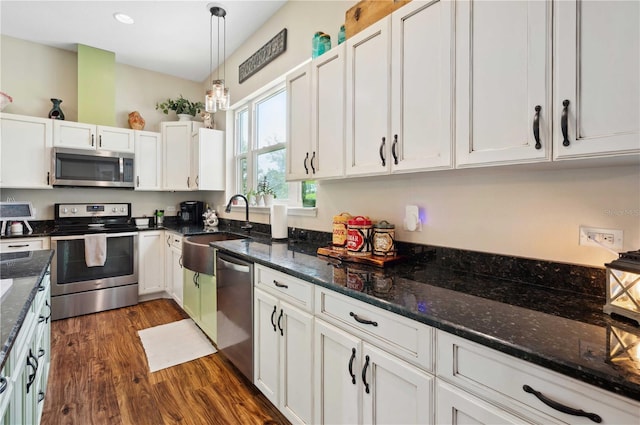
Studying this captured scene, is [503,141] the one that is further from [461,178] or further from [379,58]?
[379,58]

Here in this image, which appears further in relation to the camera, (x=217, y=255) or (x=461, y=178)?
(x=217, y=255)

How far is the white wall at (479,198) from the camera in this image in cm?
109

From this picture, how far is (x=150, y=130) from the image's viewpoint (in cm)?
416

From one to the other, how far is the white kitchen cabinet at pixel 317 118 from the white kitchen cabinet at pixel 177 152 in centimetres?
226

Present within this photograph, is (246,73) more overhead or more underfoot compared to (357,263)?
more overhead

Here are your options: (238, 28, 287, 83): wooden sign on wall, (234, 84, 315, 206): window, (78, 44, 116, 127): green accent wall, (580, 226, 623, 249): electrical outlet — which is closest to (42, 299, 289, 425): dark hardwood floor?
(234, 84, 315, 206): window

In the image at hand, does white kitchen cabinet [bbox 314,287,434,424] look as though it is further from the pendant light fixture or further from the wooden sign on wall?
the wooden sign on wall

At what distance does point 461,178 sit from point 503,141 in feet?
1.40

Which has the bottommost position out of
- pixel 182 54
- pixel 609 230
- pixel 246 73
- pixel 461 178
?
pixel 609 230

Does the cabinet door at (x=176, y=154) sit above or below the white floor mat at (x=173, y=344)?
above

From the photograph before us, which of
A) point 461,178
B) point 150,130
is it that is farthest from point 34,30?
point 461,178

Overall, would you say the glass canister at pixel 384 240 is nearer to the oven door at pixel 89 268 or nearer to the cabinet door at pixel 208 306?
the cabinet door at pixel 208 306

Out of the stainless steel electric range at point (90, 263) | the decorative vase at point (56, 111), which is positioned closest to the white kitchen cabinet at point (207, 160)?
the stainless steel electric range at point (90, 263)

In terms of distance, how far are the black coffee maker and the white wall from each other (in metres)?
1.39
